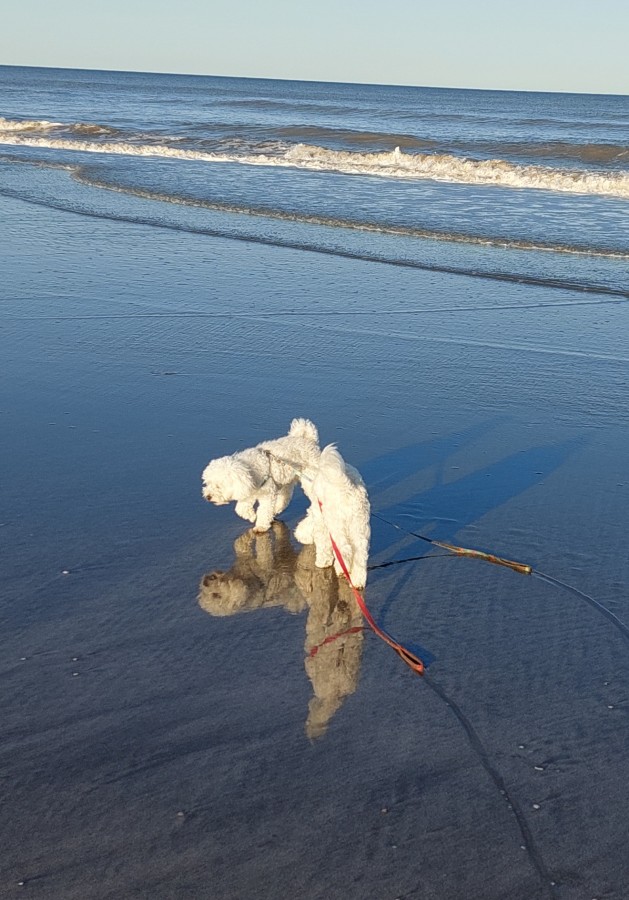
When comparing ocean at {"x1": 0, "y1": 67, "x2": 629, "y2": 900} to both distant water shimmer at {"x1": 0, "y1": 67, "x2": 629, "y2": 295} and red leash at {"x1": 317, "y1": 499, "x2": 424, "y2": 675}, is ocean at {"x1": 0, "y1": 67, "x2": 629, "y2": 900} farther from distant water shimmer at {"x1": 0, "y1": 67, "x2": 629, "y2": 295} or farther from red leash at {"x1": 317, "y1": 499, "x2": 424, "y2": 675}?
distant water shimmer at {"x1": 0, "y1": 67, "x2": 629, "y2": 295}

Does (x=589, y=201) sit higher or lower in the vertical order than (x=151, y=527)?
higher

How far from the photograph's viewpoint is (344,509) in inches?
193

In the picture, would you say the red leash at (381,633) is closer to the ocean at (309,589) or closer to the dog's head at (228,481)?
the ocean at (309,589)

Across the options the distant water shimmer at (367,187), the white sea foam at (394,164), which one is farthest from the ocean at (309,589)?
the white sea foam at (394,164)

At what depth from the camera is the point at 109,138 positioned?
31.9m

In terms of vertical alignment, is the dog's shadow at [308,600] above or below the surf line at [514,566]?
below

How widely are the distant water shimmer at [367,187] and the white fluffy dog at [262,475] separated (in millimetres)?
6938

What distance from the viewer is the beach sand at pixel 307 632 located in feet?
10.9

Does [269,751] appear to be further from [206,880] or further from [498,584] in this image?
[498,584]

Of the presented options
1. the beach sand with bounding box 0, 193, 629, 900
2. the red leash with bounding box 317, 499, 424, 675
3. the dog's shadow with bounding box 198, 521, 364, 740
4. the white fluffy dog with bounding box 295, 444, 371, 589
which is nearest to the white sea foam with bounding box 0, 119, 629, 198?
the beach sand with bounding box 0, 193, 629, 900

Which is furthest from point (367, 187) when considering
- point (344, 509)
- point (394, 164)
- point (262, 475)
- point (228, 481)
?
point (344, 509)

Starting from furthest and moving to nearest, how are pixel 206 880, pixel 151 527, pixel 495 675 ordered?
pixel 151 527, pixel 495 675, pixel 206 880

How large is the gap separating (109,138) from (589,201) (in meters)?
18.4

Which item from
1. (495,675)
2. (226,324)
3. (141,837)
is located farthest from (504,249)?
(141,837)
